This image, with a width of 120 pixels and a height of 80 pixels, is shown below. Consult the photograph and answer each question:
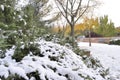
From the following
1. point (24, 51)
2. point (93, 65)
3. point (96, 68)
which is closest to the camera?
point (24, 51)

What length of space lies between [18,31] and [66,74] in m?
1.84

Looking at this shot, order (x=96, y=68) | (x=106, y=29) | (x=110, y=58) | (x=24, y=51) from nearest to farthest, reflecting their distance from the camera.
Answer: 1. (x=24, y=51)
2. (x=96, y=68)
3. (x=110, y=58)
4. (x=106, y=29)

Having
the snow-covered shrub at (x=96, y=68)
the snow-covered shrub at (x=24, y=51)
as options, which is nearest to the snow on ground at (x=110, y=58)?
the snow-covered shrub at (x=96, y=68)

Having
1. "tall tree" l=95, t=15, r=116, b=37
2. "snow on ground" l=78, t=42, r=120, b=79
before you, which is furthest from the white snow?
"tall tree" l=95, t=15, r=116, b=37

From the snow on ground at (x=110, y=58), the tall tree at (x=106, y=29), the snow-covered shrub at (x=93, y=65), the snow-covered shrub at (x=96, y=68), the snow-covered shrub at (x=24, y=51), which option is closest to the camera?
the snow-covered shrub at (x=24, y=51)

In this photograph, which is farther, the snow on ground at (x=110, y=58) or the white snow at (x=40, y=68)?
the snow on ground at (x=110, y=58)

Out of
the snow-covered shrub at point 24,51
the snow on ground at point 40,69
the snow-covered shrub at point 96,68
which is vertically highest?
the snow-covered shrub at point 24,51

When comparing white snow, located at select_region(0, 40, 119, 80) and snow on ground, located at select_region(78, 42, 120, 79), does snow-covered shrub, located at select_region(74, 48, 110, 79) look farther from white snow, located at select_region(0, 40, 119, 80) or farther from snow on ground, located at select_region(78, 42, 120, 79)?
white snow, located at select_region(0, 40, 119, 80)

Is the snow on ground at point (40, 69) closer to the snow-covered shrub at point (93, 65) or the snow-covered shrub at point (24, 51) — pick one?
the snow-covered shrub at point (24, 51)

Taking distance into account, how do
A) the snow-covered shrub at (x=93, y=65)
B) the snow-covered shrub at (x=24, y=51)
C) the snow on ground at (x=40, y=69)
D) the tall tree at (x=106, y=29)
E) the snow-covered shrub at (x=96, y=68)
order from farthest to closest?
the tall tree at (x=106, y=29) < the snow-covered shrub at (x=93, y=65) < the snow-covered shrub at (x=96, y=68) < the snow-covered shrub at (x=24, y=51) < the snow on ground at (x=40, y=69)

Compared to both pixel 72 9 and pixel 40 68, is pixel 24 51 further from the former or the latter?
pixel 72 9

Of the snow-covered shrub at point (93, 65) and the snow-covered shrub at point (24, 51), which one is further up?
the snow-covered shrub at point (24, 51)

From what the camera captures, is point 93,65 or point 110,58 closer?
point 93,65

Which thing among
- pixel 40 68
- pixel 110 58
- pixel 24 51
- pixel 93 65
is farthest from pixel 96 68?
pixel 110 58
